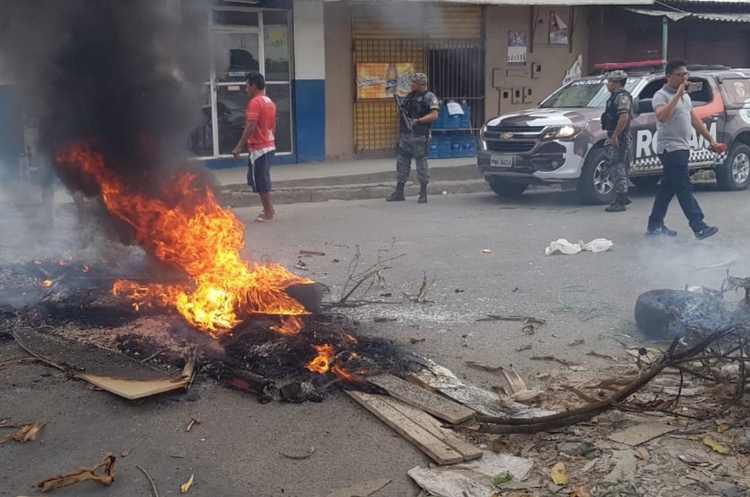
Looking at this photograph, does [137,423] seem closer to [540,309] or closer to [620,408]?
[620,408]

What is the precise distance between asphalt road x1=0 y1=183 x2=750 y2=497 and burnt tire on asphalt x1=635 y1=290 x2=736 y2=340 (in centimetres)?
17

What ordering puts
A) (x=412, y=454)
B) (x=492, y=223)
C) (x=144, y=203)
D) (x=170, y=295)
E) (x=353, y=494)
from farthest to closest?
(x=492, y=223), (x=144, y=203), (x=170, y=295), (x=412, y=454), (x=353, y=494)

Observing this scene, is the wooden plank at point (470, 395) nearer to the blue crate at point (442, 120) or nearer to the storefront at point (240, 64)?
the storefront at point (240, 64)

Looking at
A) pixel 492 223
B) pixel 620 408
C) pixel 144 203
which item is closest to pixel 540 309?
pixel 620 408

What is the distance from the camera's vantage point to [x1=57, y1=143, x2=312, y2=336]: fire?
5801 mm

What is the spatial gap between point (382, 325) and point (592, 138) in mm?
7018

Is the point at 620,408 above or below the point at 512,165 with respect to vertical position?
below

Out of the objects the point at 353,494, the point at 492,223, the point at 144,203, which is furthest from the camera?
the point at 492,223

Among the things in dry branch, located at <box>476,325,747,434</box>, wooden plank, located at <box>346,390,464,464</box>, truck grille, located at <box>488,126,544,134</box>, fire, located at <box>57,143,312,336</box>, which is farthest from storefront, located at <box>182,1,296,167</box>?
dry branch, located at <box>476,325,747,434</box>

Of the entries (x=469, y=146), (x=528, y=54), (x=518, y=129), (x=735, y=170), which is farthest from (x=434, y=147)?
(x=735, y=170)

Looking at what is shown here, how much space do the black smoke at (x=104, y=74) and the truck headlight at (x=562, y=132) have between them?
21.4ft

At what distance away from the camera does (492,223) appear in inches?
440

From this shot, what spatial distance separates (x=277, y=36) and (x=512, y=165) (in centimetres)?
576

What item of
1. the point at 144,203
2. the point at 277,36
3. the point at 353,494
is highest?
the point at 277,36
